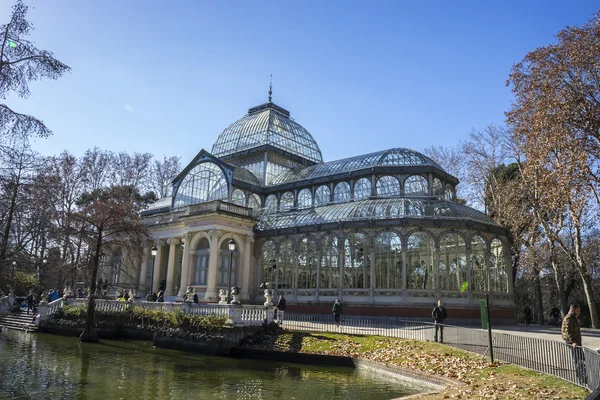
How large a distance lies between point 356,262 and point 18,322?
72.1 feet

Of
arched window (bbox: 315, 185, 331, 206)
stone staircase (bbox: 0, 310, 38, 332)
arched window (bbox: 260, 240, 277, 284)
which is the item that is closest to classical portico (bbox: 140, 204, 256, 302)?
arched window (bbox: 260, 240, 277, 284)

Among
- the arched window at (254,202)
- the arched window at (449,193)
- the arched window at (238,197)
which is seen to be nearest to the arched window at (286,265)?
the arched window at (238,197)

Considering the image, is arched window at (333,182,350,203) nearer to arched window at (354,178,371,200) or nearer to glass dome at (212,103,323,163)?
arched window at (354,178,371,200)

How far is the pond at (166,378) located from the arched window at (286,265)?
12.4m

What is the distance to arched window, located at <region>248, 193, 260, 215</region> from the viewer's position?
37.8 metres

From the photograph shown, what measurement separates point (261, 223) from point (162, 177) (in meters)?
20.7

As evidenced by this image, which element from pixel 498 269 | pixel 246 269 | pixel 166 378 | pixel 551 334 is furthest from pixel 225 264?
pixel 551 334

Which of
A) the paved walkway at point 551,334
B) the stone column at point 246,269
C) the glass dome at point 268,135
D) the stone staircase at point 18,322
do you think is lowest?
the stone staircase at point 18,322

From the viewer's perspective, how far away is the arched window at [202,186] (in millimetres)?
36094

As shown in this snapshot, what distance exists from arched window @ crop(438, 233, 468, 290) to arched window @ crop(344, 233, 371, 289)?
4.46 meters

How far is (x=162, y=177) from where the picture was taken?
2019 inches

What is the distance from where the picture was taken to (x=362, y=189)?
109 ft

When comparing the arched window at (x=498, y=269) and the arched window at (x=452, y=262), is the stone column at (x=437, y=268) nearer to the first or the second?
the arched window at (x=452, y=262)

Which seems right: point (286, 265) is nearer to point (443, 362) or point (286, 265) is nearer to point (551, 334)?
point (551, 334)
